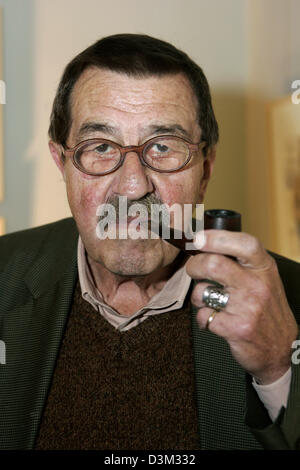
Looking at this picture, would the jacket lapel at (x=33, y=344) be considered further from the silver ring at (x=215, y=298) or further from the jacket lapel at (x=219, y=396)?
the silver ring at (x=215, y=298)

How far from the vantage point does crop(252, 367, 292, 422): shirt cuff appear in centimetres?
112

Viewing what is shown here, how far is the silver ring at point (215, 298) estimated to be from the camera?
1.04 metres

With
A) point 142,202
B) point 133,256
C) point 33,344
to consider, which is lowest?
point 33,344

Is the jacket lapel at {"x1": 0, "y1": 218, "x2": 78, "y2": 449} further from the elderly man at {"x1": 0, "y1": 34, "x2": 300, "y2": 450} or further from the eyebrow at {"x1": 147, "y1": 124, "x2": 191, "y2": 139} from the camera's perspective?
the eyebrow at {"x1": 147, "y1": 124, "x2": 191, "y2": 139}

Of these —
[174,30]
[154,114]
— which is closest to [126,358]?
[154,114]

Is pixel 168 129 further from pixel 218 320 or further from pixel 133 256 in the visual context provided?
pixel 218 320

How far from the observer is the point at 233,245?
0.98 m

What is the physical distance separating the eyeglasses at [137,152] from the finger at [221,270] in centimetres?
44

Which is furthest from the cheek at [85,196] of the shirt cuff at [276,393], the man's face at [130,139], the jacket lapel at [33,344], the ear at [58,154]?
the shirt cuff at [276,393]

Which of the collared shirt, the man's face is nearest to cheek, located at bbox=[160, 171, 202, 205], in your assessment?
the man's face

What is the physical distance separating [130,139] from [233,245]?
53 cm

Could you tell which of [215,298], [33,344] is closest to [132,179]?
[215,298]

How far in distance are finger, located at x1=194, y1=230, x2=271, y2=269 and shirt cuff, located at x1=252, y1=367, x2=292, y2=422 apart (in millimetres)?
297
